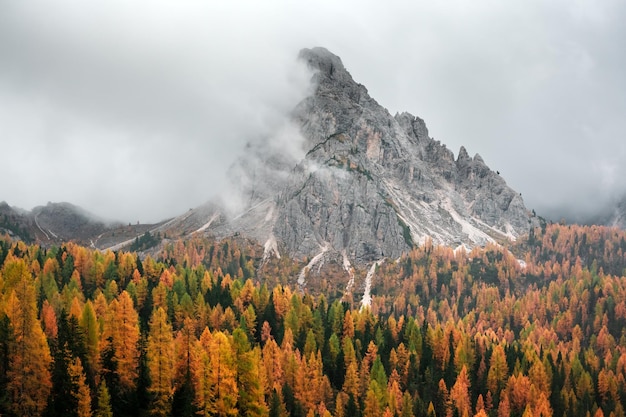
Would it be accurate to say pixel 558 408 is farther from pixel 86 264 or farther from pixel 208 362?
pixel 86 264

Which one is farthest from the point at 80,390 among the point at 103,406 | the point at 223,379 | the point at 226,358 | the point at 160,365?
the point at 226,358

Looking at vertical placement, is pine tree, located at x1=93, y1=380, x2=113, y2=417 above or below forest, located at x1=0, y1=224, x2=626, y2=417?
below

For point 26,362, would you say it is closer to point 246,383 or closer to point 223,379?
point 223,379

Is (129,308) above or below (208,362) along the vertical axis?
above

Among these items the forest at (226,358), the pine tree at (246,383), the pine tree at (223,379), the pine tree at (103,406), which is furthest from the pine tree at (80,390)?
the pine tree at (246,383)

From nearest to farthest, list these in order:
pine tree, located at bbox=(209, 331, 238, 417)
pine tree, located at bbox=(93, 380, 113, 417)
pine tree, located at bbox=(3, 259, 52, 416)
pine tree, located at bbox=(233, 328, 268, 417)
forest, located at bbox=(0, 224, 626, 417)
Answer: pine tree, located at bbox=(3, 259, 52, 416), pine tree, located at bbox=(93, 380, 113, 417), forest, located at bbox=(0, 224, 626, 417), pine tree, located at bbox=(209, 331, 238, 417), pine tree, located at bbox=(233, 328, 268, 417)

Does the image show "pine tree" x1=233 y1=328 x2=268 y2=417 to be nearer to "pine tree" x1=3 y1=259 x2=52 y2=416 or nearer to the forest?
the forest

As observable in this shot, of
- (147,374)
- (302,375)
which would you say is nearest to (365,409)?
(302,375)

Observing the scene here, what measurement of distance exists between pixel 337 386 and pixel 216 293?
37.2 metres

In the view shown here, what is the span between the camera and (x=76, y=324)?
7919 cm

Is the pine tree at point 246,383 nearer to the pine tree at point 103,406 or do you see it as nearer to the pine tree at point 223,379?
the pine tree at point 223,379

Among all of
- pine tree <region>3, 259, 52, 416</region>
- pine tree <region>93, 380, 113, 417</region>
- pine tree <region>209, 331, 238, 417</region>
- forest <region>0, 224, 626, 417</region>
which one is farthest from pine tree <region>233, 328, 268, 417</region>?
pine tree <region>3, 259, 52, 416</region>

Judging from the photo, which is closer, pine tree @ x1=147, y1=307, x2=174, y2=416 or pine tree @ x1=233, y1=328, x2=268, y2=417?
pine tree @ x1=147, y1=307, x2=174, y2=416

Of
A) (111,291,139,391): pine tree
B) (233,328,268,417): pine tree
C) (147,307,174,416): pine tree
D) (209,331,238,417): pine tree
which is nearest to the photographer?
(209,331,238,417): pine tree
